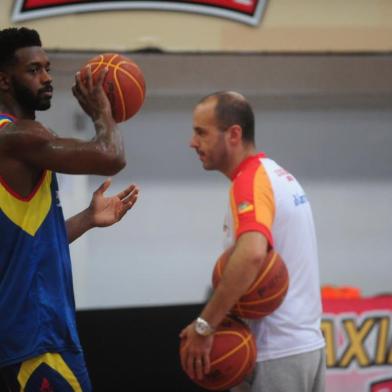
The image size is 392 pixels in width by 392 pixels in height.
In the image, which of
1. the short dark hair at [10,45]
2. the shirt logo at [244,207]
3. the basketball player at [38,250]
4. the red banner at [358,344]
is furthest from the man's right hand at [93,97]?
the red banner at [358,344]

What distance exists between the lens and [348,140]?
25.1ft

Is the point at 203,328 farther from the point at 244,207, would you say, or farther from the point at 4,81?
the point at 4,81

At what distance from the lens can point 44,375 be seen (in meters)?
3.10

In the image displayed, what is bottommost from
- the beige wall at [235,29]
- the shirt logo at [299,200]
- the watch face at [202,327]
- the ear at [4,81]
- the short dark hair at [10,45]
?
the watch face at [202,327]

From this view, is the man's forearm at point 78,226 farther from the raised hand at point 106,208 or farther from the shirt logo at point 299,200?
the shirt logo at point 299,200

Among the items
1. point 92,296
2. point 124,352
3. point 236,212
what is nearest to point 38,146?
point 236,212

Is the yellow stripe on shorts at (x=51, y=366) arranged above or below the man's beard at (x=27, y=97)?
below

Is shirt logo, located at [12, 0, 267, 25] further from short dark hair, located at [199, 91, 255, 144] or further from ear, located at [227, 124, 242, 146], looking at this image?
ear, located at [227, 124, 242, 146]

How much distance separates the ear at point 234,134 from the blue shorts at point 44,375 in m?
1.15

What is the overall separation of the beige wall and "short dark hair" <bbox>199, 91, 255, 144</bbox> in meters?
3.00

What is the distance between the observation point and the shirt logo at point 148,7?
635 centimetres

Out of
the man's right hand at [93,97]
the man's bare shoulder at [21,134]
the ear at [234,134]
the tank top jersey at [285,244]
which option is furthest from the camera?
the ear at [234,134]

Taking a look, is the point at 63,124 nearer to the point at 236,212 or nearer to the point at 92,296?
the point at 92,296

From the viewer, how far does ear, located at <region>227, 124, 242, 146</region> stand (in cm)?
355
